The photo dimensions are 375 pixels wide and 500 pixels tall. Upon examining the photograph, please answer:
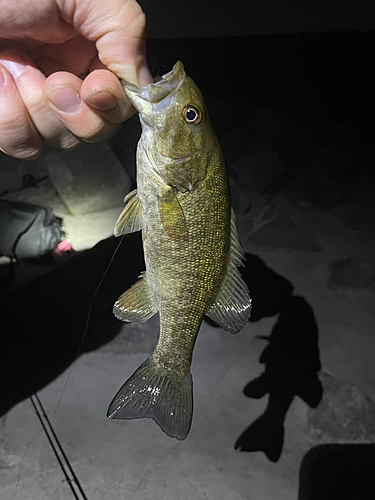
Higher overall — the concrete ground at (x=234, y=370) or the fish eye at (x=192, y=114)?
the fish eye at (x=192, y=114)

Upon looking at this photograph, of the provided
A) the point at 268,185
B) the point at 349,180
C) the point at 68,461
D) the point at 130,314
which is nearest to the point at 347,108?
the point at 349,180

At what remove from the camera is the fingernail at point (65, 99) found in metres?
0.67

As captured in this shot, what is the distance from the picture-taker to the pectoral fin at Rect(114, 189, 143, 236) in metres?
0.75

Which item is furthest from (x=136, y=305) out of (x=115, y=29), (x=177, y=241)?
(x=115, y=29)

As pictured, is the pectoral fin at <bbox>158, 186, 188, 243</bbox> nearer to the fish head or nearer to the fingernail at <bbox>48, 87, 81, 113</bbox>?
the fish head

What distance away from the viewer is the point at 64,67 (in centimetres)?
82

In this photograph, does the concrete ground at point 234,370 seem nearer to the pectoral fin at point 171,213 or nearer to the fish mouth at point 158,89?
the pectoral fin at point 171,213

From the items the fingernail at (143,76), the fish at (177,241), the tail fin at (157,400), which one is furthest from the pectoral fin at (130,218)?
the tail fin at (157,400)

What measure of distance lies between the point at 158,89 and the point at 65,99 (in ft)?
0.63

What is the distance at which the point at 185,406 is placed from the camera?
80 cm

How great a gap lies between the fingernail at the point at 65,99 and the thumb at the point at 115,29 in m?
0.10

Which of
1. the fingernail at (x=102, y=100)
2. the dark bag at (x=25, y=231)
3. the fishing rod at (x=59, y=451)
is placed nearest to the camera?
the fingernail at (x=102, y=100)

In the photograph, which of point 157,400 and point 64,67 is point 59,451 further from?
point 64,67

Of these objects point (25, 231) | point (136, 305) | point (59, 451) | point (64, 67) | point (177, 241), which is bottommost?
point (59, 451)
